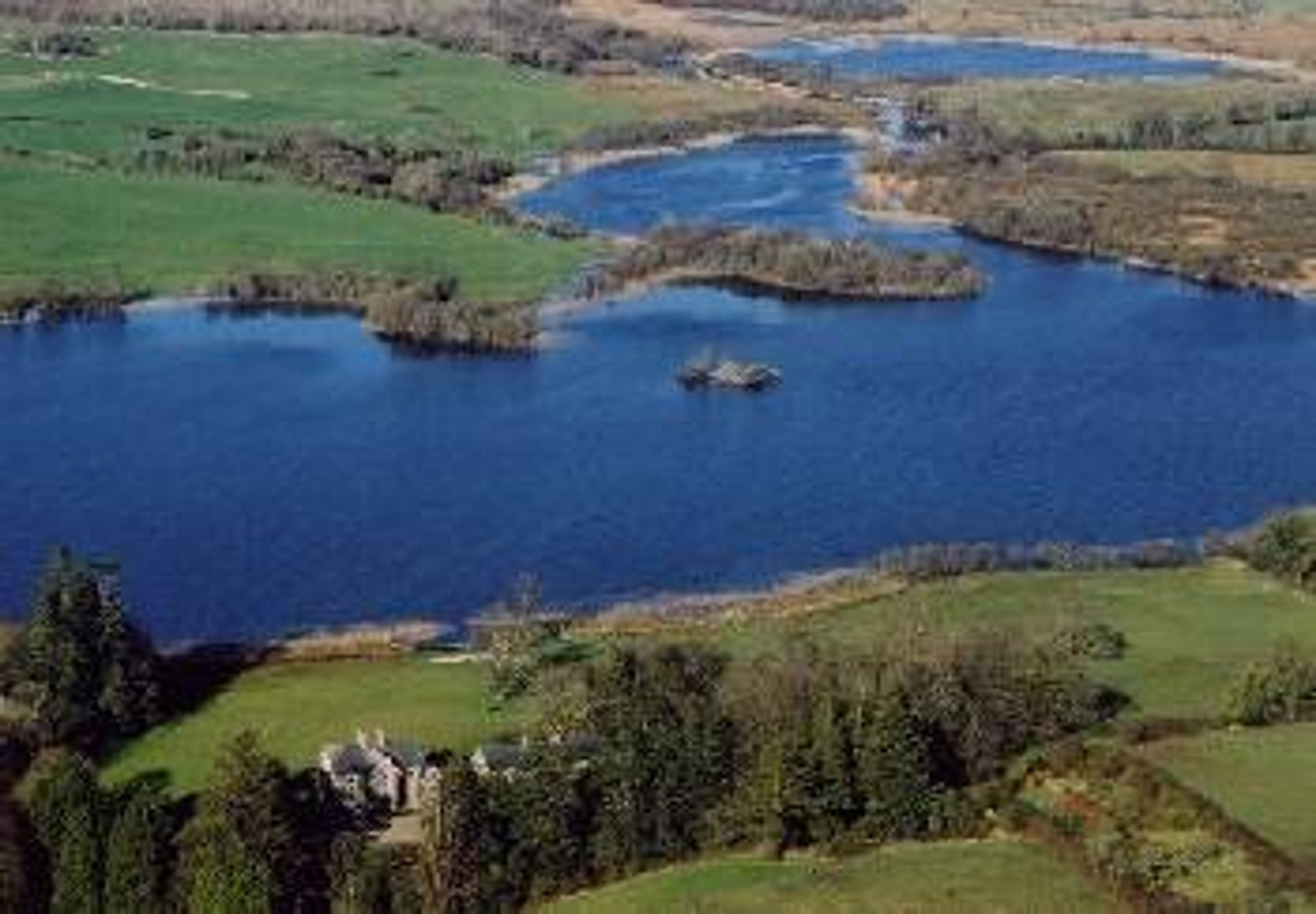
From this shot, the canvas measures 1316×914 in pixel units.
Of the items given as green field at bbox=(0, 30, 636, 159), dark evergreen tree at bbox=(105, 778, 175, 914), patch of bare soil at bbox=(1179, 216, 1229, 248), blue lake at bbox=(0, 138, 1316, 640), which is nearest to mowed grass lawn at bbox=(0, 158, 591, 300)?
blue lake at bbox=(0, 138, 1316, 640)

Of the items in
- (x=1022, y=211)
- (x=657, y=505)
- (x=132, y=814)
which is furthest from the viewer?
(x=1022, y=211)

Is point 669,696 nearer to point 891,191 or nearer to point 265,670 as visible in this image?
point 265,670

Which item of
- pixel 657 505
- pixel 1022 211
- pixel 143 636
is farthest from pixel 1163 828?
pixel 1022 211

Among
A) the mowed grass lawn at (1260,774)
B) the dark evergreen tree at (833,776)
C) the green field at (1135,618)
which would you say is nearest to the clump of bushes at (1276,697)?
the mowed grass lawn at (1260,774)

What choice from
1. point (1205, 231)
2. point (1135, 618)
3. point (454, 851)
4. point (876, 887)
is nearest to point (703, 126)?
point (1205, 231)

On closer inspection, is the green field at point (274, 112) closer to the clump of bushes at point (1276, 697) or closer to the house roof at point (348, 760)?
the house roof at point (348, 760)

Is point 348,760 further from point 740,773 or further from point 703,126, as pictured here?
point 703,126
